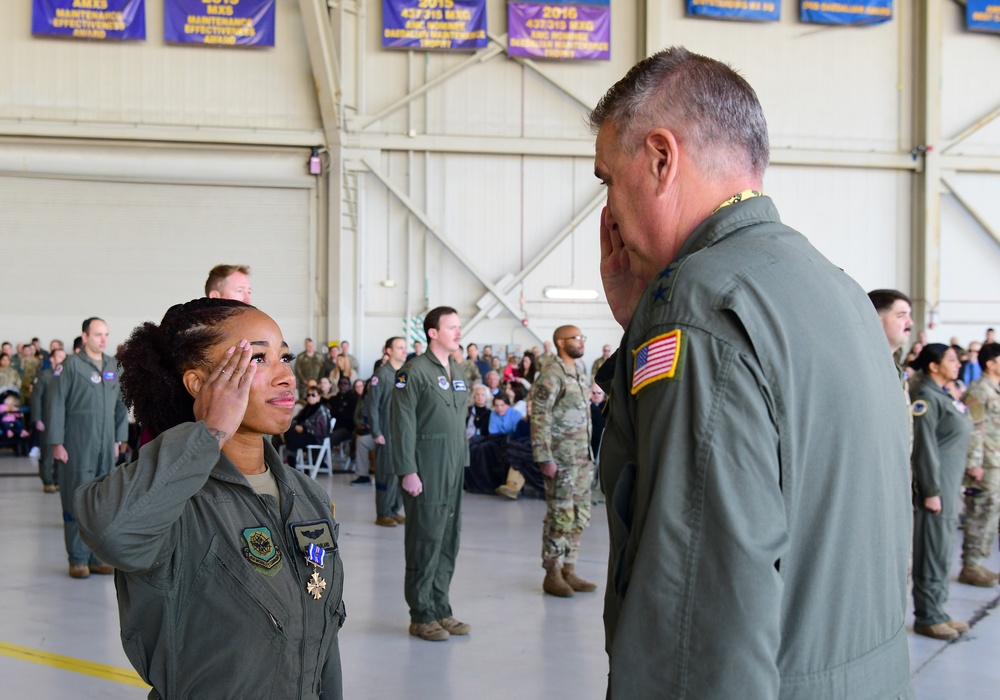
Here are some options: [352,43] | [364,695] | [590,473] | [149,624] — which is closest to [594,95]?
[352,43]

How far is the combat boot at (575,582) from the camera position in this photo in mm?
6516

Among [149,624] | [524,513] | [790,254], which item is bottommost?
[524,513]

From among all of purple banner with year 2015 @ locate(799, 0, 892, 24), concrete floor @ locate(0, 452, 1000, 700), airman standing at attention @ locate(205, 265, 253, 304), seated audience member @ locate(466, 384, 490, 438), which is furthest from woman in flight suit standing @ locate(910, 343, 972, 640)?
purple banner with year 2015 @ locate(799, 0, 892, 24)

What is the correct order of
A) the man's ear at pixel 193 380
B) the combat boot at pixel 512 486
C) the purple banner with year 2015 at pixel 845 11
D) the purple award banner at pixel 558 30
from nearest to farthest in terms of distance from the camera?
the man's ear at pixel 193 380 < the combat boot at pixel 512 486 < the purple award banner at pixel 558 30 < the purple banner with year 2015 at pixel 845 11

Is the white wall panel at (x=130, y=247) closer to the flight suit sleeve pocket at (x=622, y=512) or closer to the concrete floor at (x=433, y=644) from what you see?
the concrete floor at (x=433, y=644)

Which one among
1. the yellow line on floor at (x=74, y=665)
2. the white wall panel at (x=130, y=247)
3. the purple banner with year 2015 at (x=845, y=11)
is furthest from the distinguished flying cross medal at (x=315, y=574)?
the purple banner with year 2015 at (x=845, y=11)

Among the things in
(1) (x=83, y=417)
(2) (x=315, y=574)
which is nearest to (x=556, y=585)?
(1) (x=83, y=417)

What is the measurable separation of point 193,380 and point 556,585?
4.69 metres

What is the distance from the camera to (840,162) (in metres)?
17.3

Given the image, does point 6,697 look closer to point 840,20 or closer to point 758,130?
point 758,130

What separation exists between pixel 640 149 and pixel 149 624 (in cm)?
132

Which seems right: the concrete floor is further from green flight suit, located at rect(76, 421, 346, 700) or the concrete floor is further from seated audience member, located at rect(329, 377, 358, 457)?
seated audience member, located at rect(329, 377, 358, 457)

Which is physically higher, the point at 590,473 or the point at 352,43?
the point at 352,43

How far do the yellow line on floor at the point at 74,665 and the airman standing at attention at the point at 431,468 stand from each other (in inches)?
59.9
